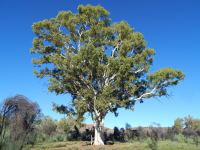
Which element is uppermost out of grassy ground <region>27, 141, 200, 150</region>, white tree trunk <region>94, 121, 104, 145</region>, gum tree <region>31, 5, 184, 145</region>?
gum tree <region>31, 5, 184, 145</region>

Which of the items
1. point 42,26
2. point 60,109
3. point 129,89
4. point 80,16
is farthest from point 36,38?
point 129,89

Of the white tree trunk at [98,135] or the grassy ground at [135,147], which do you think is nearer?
the grassy ground at [135,147]

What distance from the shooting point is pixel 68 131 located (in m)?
44.7

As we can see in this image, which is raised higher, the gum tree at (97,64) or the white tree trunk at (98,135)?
the gum tree at (97,64)

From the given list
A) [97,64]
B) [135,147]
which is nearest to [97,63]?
[97,64]

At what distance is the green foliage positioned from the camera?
34.9 m

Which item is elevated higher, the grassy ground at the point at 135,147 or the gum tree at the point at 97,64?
the gum tree at the point at 97,64

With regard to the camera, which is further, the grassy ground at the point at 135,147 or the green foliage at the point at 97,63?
the green foliage at the point at 97,63

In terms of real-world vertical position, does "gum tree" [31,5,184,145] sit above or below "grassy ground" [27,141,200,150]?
above

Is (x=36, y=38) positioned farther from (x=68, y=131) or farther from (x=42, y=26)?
(x=68, y=131)

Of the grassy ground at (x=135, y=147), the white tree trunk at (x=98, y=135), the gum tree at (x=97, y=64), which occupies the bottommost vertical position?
the grassy ground at (x=135, y=147)

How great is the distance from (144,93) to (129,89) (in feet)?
7.26

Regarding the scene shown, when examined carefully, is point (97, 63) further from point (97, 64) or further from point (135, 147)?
point (135, 147)

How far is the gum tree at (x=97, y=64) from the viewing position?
34966mm
